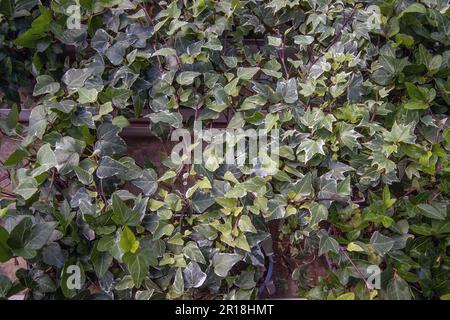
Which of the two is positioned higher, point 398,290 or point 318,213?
point 318,213

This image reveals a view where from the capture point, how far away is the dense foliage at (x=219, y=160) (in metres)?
0.99

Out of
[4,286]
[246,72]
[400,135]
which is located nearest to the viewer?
[4,286]

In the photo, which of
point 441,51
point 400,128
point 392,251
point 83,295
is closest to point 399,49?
point 441,51

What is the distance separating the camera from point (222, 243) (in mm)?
1015

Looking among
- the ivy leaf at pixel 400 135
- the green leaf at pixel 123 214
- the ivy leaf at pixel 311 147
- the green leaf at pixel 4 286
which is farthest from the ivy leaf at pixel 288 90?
the green leaf at pixel 4 286

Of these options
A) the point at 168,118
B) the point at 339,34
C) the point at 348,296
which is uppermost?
the point at 339,34

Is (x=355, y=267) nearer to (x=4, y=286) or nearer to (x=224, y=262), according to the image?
(x=224, y=262)

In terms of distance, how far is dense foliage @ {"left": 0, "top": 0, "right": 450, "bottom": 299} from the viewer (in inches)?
38.8

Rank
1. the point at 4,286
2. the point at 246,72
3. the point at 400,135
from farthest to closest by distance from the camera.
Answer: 1. the point at 246,72
2. the point at 400,135
3. the point at 4,286

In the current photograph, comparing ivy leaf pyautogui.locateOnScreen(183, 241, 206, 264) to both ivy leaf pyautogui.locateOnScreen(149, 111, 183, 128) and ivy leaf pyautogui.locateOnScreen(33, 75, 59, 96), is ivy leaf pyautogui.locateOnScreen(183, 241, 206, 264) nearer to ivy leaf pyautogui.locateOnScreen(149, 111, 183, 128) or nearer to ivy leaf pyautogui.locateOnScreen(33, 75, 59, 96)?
ivy leaf pyautogui.locateOnScreen(149, 111, 183, 128)

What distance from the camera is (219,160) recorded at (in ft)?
3.42

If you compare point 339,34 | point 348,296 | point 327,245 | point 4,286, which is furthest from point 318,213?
point 4,286

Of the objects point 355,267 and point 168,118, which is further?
point 168,118

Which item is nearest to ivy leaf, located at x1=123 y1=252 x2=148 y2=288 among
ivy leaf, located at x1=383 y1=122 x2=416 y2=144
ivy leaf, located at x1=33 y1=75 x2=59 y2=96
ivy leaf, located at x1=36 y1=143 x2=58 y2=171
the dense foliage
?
the dense foliage
